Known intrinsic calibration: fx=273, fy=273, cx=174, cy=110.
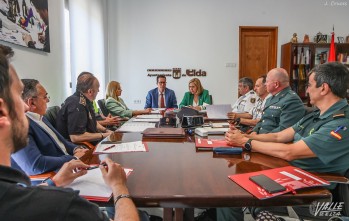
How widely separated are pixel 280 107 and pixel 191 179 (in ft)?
4.95

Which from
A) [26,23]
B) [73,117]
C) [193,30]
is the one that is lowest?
[73,117]

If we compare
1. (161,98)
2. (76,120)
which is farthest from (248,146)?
(161,98)

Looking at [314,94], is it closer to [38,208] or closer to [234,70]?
[38,208]

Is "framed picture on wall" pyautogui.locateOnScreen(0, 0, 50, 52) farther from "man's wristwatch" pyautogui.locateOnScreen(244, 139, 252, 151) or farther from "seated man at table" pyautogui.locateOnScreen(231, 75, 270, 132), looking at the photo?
"seated man at table" pyautogui.locateOnScreen(231, 75, 270, 132)

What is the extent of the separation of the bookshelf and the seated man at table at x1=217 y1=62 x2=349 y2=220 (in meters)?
4.09

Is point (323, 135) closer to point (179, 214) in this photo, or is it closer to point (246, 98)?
point (179, 214)

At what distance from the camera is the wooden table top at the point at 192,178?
2.98 ft

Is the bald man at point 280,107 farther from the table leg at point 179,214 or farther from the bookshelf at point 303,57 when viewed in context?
the bookshelf at point 303,57

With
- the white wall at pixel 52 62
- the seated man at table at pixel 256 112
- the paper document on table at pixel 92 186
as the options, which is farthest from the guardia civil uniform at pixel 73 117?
the seated man at table at pixel 256 112

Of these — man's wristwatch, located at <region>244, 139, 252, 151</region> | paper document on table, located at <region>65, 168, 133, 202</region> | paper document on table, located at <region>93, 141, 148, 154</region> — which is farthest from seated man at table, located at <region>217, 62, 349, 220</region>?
paper document on table, located at <region>65, 168, 133, 202</region>

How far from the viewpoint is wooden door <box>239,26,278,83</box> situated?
564cm

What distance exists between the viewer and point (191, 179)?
1058 millimetres

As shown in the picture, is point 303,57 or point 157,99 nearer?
point 157,99

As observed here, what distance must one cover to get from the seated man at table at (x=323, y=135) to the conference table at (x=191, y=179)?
85 mm
